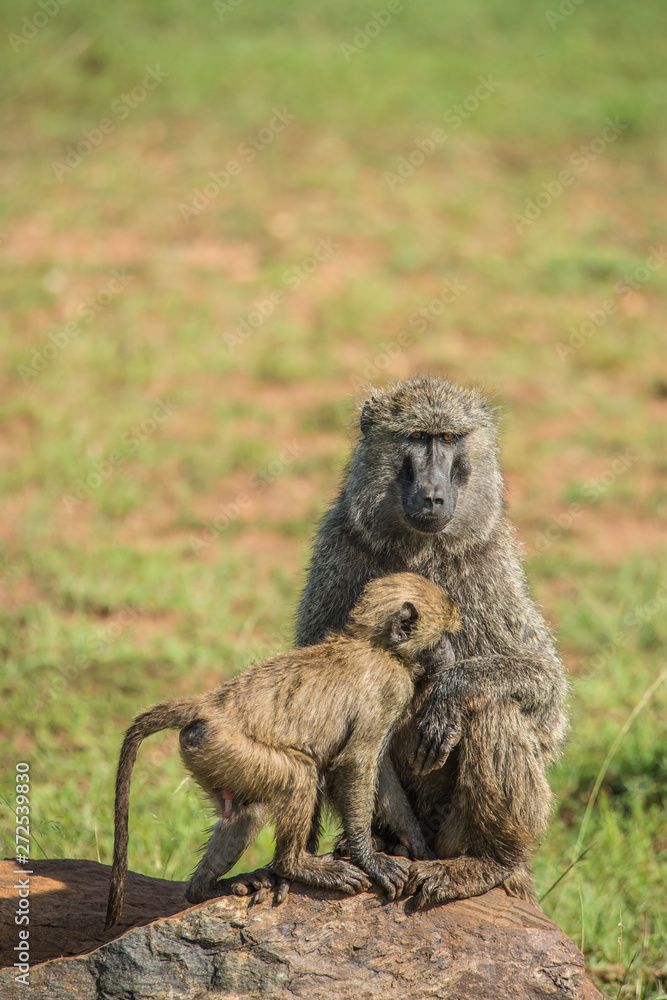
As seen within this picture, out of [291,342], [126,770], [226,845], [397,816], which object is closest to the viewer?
[126,770]

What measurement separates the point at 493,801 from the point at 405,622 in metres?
0.68

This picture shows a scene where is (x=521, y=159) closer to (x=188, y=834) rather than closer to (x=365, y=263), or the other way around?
(x=365, y=263)

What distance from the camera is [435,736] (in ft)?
11.9

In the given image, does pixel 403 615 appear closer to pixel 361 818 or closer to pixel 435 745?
pixel 435 745

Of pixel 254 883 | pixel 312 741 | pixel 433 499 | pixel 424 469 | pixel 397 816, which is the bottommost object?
pixel 254 883

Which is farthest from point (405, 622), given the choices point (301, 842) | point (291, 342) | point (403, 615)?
point (291, 342)

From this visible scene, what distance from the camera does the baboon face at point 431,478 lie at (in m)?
3.84

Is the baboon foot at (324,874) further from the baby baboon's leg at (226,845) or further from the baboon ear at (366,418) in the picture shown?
the baboon ear at (366,418)

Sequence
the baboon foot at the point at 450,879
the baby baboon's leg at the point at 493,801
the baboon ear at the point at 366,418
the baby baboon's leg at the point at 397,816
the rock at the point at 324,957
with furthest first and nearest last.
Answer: the baboon ear at the point at 366,418, the baby baboon's leg at the point at 397,816, the baby baboon's leg at the point at 493,801, the baboon foot at the point at 450,879, the rock at the point at 324,957

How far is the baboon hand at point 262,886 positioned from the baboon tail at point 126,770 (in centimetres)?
38

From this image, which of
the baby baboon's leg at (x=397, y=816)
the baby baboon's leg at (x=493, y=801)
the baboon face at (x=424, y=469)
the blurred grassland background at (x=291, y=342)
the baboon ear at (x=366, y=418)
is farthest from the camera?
the blurred grassland background at (x=291, y=342)

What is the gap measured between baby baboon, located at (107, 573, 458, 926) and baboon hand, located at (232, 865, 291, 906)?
0.05m

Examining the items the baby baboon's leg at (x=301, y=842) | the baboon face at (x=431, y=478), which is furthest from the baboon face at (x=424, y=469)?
the baby baboon's leg at (x=301, y=842)

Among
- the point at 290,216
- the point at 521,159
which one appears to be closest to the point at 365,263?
the point at 290,216
